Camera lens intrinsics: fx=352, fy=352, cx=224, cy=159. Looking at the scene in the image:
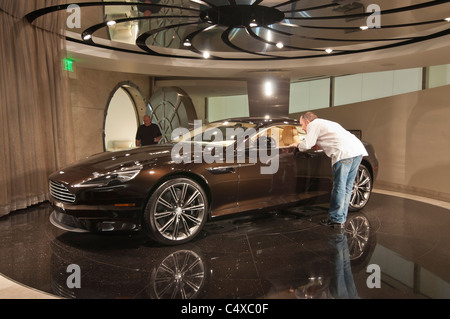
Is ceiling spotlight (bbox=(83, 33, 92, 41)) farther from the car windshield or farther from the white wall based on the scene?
the white wall

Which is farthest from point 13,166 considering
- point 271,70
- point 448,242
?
point 271,70

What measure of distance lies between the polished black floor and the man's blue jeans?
220 mm

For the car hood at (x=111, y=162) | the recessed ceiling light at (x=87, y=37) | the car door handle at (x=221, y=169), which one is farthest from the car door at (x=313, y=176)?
the recessed ceiling light at (x=87, y=37)

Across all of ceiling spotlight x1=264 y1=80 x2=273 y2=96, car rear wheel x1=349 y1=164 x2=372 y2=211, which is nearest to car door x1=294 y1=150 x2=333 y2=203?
car rear wheel x1=349 y1=164 x2=372 y2=211

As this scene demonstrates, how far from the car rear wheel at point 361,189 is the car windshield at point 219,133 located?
185 cm

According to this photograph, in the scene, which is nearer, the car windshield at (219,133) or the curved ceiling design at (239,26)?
the car windshield at (219,133)

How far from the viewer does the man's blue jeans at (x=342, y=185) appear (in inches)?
165

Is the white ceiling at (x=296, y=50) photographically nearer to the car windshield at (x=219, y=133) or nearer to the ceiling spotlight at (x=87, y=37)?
the ceiling spotlight at (x=87, y=37)

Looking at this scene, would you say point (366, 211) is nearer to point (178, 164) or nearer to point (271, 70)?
point (178, 164)

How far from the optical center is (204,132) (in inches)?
178

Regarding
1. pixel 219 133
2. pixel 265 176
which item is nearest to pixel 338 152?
pixel 265 176

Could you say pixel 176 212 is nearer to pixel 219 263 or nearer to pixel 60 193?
pixel 219 263

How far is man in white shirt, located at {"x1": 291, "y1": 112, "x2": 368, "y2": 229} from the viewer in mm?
4160

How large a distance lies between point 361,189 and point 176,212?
3.00 metres
